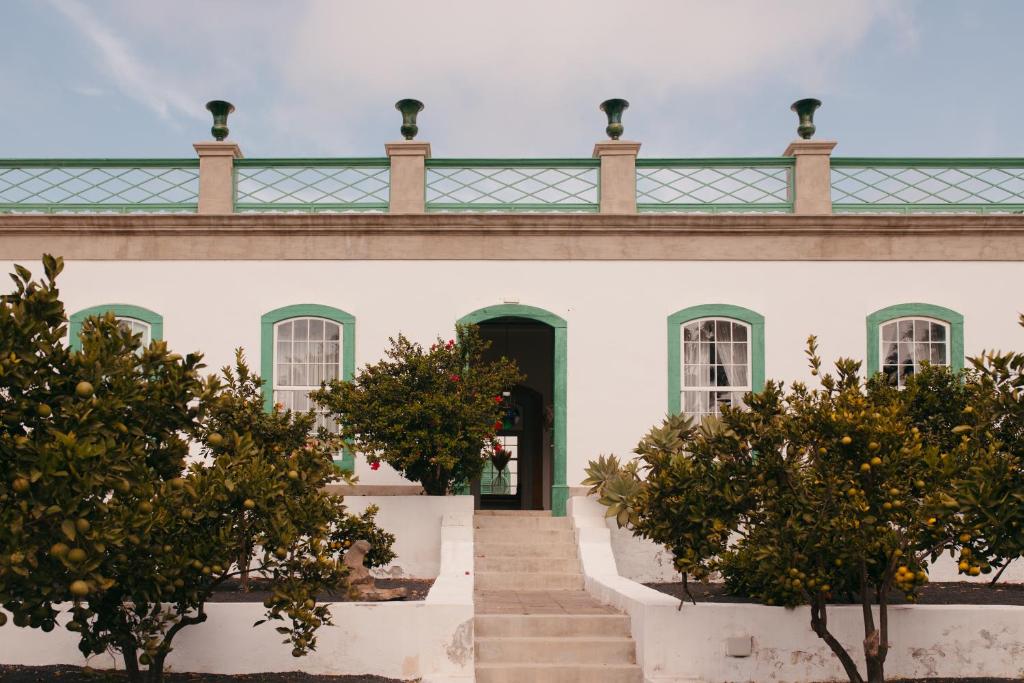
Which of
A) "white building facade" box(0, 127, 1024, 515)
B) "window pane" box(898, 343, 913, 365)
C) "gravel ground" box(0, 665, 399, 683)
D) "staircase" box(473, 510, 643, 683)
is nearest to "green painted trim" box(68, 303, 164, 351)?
"white building facade" box(0, 127, 1024, 515)

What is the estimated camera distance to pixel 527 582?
A: 1095 centimetres

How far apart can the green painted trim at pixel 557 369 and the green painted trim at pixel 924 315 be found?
400cm

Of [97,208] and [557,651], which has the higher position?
[97,208]

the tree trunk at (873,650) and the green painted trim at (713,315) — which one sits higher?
the green painted trim at (713,315)

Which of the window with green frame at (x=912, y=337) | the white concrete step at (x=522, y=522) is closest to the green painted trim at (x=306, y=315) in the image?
the white concrete step at (x=522, y=522)

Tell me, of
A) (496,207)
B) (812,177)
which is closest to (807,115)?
(812,177)

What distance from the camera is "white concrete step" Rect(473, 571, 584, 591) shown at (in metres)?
10.9

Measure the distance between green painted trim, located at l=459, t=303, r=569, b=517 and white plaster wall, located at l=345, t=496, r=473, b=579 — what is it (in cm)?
166

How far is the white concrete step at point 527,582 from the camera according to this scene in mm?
10891

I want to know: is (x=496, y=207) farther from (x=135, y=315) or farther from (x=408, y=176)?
(x=135, y=315)

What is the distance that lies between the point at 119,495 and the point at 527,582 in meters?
5.97

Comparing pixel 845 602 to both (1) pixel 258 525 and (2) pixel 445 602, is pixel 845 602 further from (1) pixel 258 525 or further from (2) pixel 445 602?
(1) pixel 258 525

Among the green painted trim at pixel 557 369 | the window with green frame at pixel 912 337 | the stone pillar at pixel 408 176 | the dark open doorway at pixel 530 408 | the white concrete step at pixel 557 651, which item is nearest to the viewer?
the white concrete step at pixel 557 651

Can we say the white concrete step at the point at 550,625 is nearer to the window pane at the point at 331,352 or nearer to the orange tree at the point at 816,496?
the orange tree at the point at 816,496
